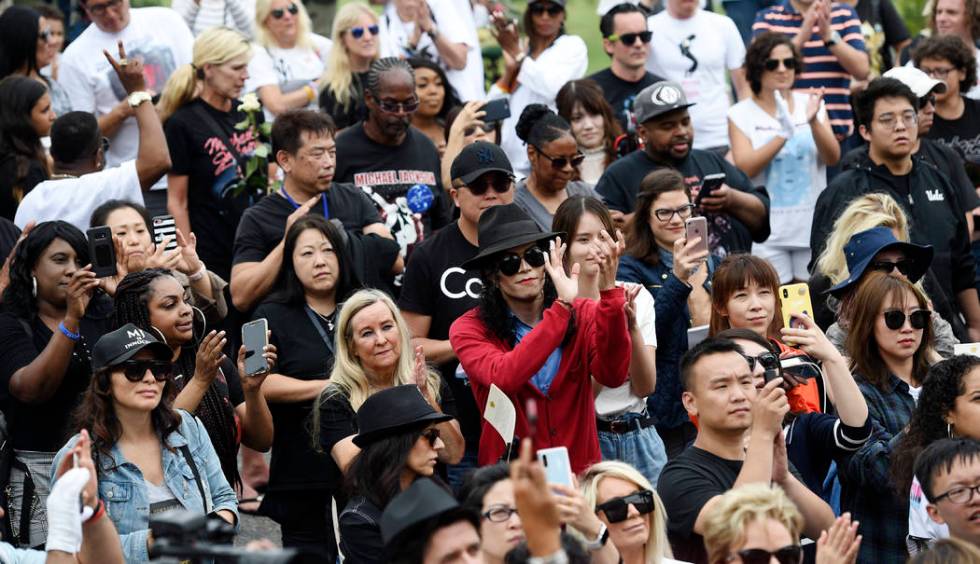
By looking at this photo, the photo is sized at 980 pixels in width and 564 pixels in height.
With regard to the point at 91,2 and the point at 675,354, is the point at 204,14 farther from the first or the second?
the point at 675,354

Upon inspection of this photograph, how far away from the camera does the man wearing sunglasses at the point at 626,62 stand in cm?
1048

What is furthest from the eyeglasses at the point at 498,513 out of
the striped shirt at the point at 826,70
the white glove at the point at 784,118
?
the striped shirt at the point at 826,70

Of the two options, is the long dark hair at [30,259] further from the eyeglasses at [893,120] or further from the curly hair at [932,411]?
the eyeglasses at [893,120]

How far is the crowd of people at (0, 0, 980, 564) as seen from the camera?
5.74m

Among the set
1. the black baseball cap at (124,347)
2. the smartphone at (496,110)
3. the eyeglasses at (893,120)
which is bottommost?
the black baseball cap at (124,347)

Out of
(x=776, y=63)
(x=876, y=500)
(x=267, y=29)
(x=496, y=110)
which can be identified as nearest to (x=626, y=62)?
(x=776, y=63)

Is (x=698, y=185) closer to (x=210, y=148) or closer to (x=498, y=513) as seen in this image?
(x=210, y=148)

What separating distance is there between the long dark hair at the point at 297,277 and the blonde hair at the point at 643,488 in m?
2.24

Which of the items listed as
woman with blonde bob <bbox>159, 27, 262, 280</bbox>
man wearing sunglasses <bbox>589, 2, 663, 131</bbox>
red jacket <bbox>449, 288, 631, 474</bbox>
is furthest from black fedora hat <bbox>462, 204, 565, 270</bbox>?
man wearing sunglasses <bbox>589, 2, 663, 131</bbox>

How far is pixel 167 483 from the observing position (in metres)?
6.22

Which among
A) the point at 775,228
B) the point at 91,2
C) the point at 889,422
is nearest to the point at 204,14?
the point at 91,2

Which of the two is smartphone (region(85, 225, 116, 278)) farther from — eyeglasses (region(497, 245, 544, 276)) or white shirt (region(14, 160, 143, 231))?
eyeglasses (region(497, 245, 544, 276))

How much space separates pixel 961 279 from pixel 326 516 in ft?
13.4

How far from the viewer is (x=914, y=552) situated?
5891 mm
